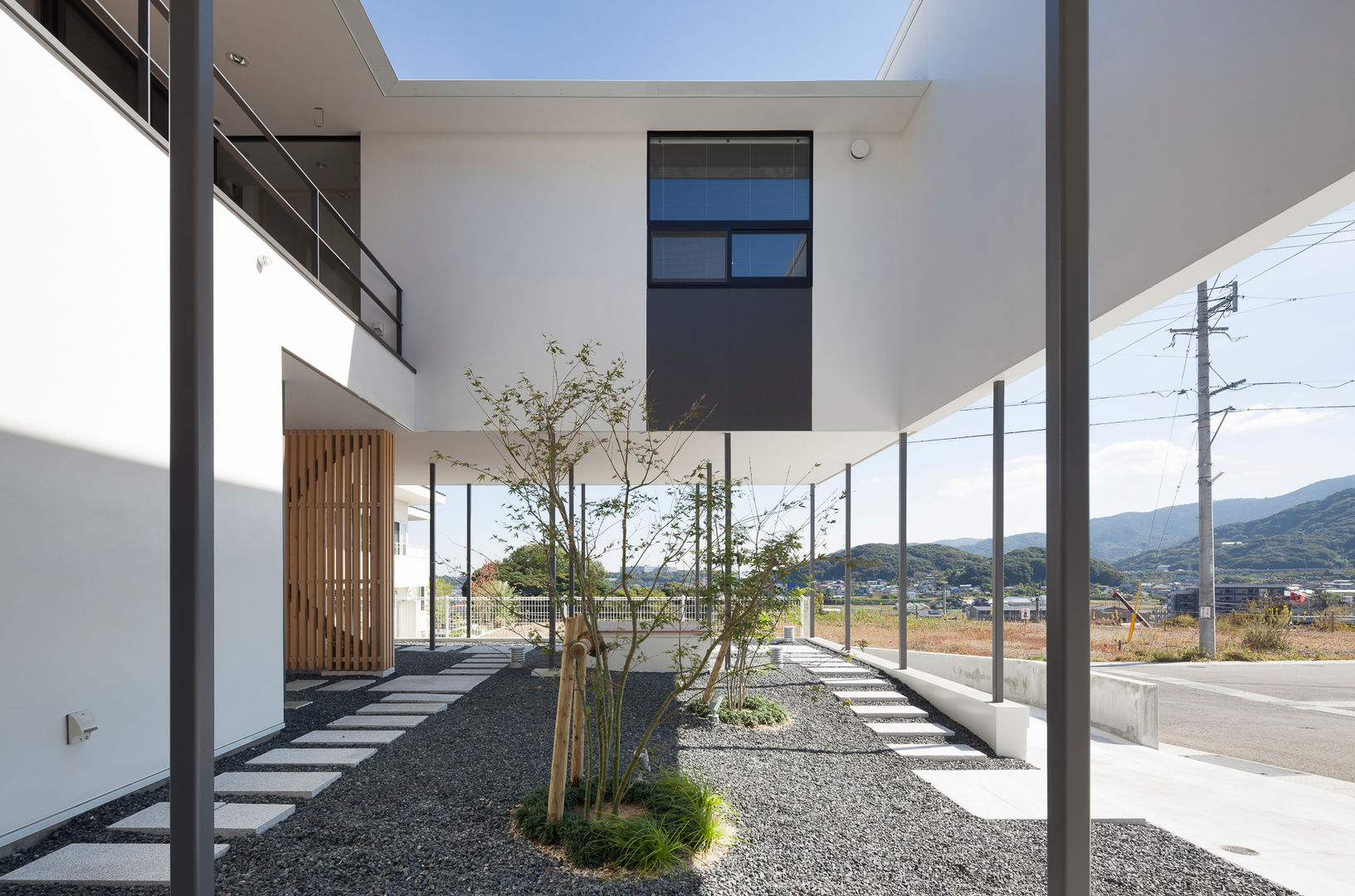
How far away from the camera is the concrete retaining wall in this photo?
665cm

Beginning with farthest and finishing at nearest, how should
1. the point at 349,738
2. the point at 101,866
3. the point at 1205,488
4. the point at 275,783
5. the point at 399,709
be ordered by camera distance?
the point at 1205,488 < the point at 399,709 < the point at 349,738 < the point at 275,783 < the point at 101,866

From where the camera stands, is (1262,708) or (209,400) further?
(1262,708)

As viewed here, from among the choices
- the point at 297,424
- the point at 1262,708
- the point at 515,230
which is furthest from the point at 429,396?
the point at 1262,708

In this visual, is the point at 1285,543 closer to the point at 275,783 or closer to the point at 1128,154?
the point at 1128,154

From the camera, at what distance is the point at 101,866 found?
264 centimetres

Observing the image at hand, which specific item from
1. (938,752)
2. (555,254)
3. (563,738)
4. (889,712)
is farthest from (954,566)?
(563,738)

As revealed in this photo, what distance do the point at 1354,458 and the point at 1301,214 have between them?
1080cm

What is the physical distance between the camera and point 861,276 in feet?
24.9

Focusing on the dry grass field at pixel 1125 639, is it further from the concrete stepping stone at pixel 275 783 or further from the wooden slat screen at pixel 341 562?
the concrete stepping stone at pixel 275 783

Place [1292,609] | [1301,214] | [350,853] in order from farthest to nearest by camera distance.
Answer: [1292,609]
[350,853]
[1301,214]

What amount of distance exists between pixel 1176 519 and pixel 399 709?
42.1ft

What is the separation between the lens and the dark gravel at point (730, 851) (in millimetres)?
2715

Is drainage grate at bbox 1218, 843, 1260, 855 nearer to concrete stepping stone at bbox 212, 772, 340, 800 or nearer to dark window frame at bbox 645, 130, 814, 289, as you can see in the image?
concrete stepping stone at bbox 212, 772, 340, 800

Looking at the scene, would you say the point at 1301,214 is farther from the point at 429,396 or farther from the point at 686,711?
the point at 429,396
